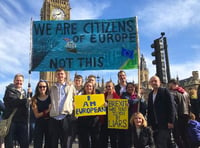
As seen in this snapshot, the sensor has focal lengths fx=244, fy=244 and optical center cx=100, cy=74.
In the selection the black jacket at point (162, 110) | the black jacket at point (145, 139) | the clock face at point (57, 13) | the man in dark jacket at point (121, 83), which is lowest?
the black jacket at point (145, 139)

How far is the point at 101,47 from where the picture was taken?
6.85 meters

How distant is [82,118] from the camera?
5.39m

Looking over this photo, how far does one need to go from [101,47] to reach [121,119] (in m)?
2.27

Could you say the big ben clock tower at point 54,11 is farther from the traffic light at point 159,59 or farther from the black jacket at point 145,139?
the black jacket at point 145,139

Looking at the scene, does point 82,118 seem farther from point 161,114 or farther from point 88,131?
point 161,114

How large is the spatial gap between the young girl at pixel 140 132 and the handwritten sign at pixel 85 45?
173 centimetres

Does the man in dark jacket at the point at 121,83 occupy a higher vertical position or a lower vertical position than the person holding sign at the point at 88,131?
higher

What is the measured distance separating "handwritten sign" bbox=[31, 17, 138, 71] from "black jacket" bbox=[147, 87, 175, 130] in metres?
1.66

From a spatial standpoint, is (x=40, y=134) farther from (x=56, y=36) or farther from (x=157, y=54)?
(x=157, y=54)

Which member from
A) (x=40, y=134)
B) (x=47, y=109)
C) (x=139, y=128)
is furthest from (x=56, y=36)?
(x=139, y=128)

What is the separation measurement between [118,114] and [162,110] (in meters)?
1.00

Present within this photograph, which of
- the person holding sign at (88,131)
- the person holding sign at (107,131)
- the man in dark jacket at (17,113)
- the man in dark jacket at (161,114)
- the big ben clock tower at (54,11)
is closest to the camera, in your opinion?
the man in dark jacket at (161,114)

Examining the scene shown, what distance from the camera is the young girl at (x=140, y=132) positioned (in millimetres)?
Result: 5109

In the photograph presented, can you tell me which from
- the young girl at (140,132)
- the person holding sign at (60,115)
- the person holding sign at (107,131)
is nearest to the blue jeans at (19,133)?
the person holding sign at (60,115)
